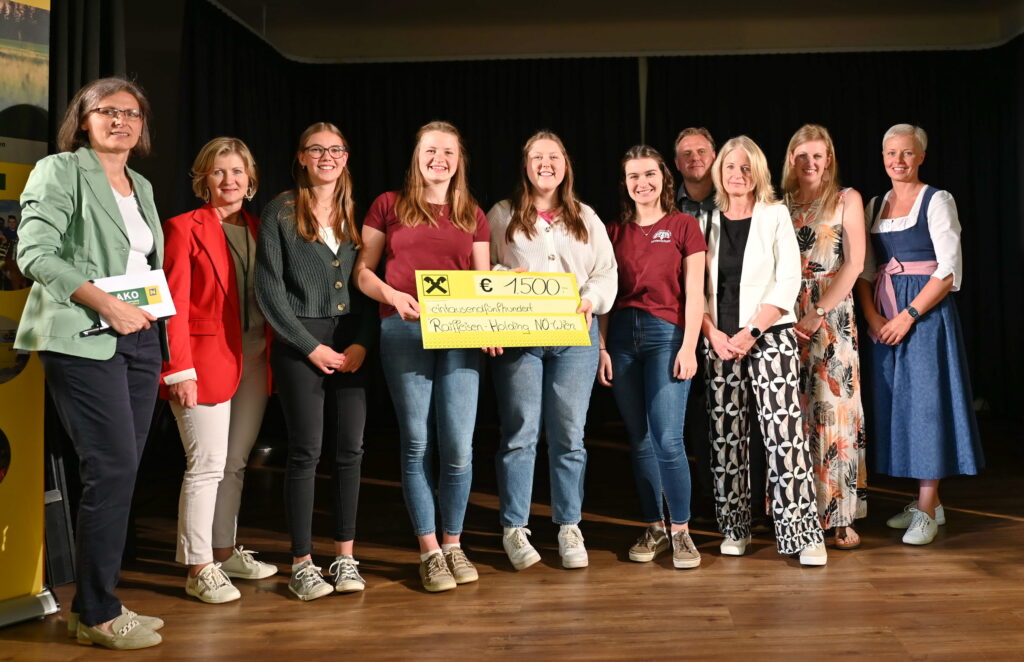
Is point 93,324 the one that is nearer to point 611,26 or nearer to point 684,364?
point 684,364

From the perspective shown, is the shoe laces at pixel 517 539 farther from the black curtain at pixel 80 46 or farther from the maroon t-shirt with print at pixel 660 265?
the black curtain at pixel 80 46

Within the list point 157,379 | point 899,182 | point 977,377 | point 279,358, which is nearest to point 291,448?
point 279,358

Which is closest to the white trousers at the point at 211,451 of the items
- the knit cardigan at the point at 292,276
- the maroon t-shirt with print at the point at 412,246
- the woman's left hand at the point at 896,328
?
the knit cardigan at the point at 292,276

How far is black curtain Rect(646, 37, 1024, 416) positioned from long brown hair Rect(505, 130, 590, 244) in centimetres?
→ 409

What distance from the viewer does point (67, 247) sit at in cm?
227

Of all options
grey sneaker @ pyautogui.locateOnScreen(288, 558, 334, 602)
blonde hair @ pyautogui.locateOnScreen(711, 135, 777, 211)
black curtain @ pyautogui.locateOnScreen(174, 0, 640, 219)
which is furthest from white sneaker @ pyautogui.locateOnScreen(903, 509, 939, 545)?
black curtain @ pyautogui.locateOnScreen(174, 0, 640, 219)

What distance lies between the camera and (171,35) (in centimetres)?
560

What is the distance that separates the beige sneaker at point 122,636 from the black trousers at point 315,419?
1.67ft

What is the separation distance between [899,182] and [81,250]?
2.79 m

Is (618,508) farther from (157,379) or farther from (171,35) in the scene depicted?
(171,35)

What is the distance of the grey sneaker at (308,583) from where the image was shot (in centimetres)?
264

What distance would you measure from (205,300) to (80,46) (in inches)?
43.5

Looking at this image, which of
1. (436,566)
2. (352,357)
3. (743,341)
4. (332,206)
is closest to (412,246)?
(332,206)

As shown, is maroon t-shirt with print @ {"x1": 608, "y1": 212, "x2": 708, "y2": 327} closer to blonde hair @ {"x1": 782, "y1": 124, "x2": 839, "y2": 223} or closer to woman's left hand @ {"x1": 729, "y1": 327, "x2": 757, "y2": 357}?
woman's left hand @ {"x1": 729, "y1": 327, "x2": 757, "y2": 357}
